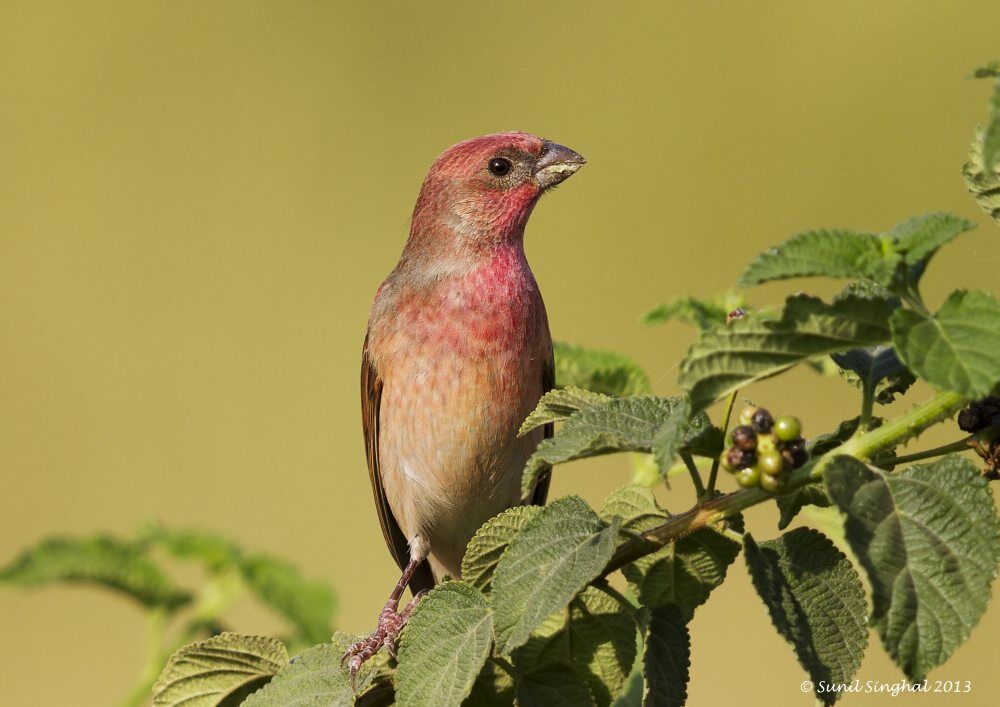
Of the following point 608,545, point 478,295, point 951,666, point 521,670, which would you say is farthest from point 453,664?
point 951,666

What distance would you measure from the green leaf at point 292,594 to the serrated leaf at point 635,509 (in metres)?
1.44

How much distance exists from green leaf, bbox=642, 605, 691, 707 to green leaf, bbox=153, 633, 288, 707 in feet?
2.52

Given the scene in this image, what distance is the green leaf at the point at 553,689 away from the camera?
1826mm

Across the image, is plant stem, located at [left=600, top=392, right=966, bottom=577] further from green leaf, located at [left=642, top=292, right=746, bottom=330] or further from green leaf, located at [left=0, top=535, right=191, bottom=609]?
green leaf, located at [left=0, top=535, right=191, bottom=609]

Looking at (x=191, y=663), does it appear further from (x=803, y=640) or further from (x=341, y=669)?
(x=803, y=640)

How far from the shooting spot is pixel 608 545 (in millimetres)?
1628


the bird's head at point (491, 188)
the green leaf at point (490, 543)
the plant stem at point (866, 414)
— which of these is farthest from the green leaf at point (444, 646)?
the bird's head at point (491, 188)

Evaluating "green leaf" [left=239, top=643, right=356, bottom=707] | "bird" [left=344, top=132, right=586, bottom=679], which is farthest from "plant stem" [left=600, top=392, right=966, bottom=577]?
"bird" [left=344, top=132, right=586, bottom=679]

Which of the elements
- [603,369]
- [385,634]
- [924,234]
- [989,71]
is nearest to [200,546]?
[385,634]

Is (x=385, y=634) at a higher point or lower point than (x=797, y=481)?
higher

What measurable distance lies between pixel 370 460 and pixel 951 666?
520cm

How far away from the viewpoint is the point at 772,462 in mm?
1558

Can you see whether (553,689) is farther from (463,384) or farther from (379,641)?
(463,384)

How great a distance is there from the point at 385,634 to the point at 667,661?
137cm
